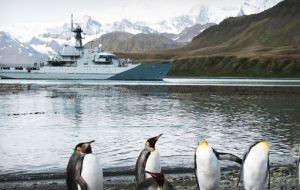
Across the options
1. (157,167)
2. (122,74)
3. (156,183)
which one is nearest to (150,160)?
(157,167)

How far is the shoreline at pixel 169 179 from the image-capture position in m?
9.77

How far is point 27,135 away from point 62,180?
7525 millimetres

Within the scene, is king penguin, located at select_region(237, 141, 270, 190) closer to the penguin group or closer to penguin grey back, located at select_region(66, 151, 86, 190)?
the penguin group

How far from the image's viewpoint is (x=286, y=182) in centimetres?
1002

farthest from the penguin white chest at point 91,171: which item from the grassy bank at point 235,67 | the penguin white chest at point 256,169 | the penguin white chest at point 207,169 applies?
the grassy bank at point 235,67

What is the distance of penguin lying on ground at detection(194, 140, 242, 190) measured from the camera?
27.3ft

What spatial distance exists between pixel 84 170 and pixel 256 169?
2.88 meters

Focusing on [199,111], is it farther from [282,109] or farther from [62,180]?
[62,180]

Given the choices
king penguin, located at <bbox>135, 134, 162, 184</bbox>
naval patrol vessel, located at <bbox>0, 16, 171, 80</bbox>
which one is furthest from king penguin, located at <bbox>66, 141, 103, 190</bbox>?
naval patrol vessel, located at <bbox>0, 16, 171, 80</bbox>

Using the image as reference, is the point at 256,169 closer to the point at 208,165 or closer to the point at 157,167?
the point at 208,165

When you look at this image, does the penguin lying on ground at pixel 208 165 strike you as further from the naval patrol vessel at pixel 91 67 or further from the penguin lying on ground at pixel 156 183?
the naval patrol vessel at pixel 91 67

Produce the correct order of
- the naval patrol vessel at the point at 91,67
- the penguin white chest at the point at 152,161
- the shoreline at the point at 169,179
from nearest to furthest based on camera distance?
1. the penguin white chest at the point at 152,161
2. the shoreline at the point at 169,179
3. the naval patrol vessel at the point at 91,67

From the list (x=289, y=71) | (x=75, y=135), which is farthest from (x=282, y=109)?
(x=289, y=71)

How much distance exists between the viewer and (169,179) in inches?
416
